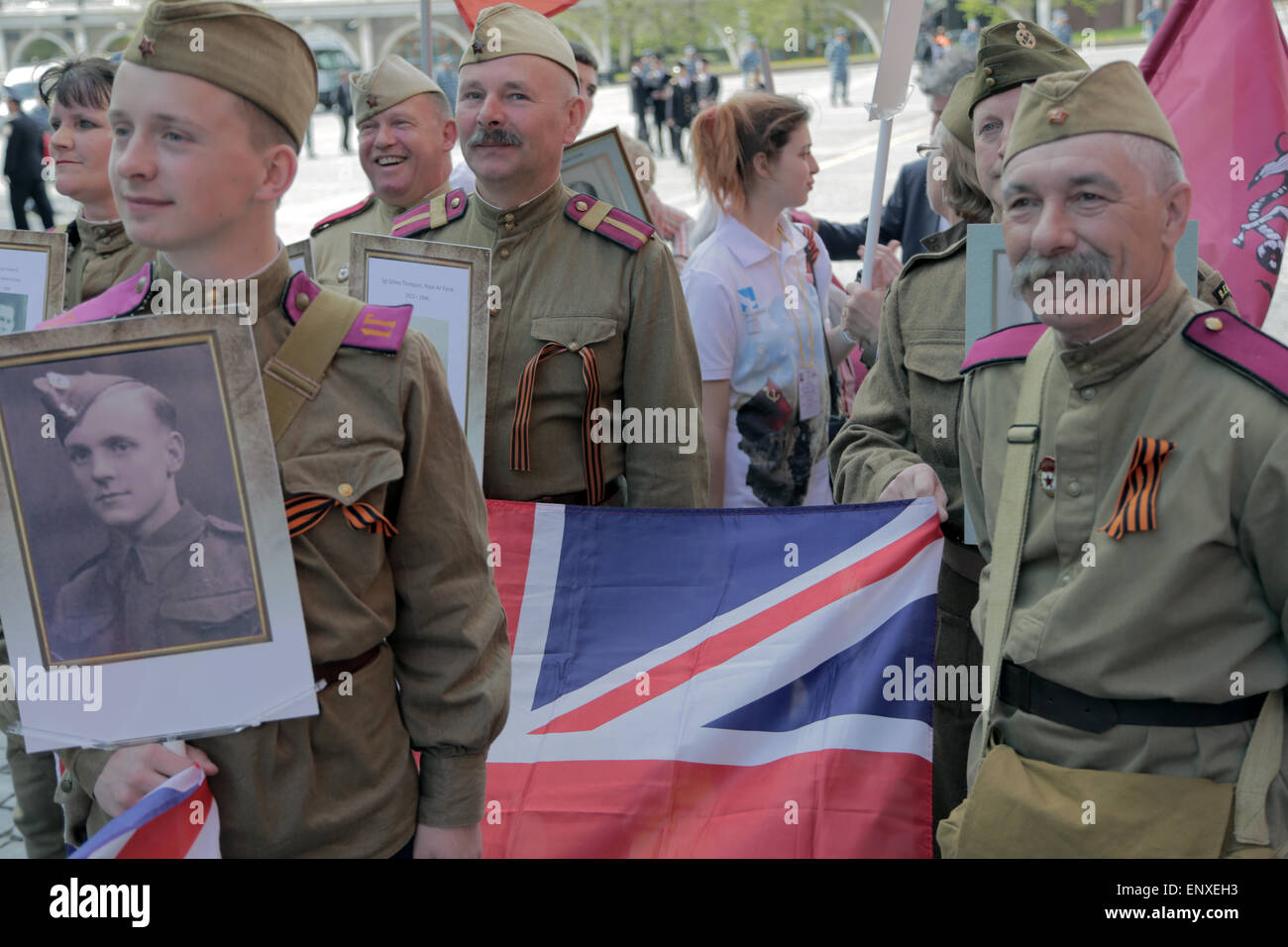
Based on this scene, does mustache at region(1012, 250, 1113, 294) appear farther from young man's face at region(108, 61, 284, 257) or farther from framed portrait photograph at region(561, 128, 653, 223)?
framed portrait photograph at region(561, 128, 653, 223)

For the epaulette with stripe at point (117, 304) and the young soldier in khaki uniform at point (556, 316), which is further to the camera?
the young soldier in khaki uniform at point (556, 316)

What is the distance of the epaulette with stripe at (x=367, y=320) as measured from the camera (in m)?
1.94

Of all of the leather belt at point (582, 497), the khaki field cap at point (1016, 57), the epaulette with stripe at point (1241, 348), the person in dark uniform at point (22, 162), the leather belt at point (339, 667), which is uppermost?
the khaki field cap at point (1016, 57)

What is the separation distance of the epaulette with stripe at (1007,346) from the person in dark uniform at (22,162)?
17.9 m

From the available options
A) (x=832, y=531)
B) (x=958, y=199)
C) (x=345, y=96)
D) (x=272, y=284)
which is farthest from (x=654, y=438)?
(x=345, y=96)

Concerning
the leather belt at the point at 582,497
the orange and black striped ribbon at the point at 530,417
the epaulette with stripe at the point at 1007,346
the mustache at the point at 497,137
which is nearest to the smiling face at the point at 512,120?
the mustache at the point at 497,137

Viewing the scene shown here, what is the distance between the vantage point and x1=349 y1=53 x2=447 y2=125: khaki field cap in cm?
482

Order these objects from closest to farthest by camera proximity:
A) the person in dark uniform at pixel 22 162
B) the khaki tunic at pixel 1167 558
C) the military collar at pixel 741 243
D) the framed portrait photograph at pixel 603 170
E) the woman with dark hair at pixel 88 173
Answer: the khaki tunic at pixel 1167 558 < the woman with dark hair at pixel 88 173 < the military collar at pixel 741 243 < the framed portrait photograph at pixel 603 170 < the person in dark uniform at pixel 22 162

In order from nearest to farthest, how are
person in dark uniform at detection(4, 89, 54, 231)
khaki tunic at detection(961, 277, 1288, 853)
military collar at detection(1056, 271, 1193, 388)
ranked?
khaki tunic at detection(961, 277, 1288, 853)
military collar at detection(1056, 271, 1193, 388)
person in dark uniform at detection(4, 89, 54, 231)

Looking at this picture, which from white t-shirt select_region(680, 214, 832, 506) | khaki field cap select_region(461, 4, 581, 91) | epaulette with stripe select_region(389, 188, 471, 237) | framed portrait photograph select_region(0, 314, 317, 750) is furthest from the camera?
white t-shirt select_region(680, 214, 832, 506)

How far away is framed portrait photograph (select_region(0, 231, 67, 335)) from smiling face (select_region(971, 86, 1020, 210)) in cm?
246

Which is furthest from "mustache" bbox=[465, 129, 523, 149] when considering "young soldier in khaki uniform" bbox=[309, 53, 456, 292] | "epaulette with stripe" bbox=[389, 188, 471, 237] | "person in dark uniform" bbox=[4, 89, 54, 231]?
"person in dark uniform" bbox=[4, 89, 54, 231]

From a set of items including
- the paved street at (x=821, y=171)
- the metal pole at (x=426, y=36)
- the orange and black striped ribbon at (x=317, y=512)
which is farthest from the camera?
the paved street at (x=821, y=171)

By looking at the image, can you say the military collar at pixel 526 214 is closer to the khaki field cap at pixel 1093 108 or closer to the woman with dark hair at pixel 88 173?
the woman with dark hair at pixel 88 173
